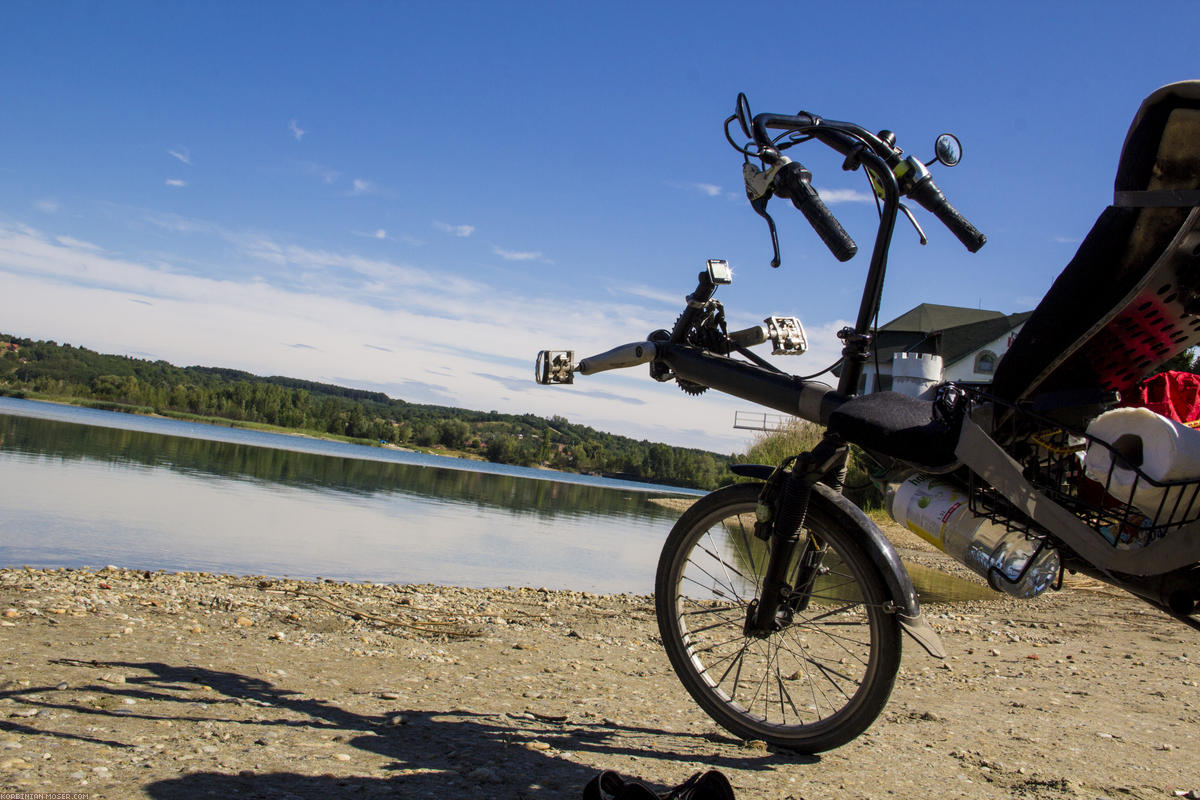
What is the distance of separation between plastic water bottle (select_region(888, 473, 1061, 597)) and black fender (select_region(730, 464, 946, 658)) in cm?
13

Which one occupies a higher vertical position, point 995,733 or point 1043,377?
point 1043,377

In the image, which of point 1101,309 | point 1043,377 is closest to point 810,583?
point 1043,377

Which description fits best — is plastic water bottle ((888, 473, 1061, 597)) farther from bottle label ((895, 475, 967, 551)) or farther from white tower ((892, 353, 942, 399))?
white tower ((892, 353, 942, 399))

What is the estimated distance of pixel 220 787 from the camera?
2.22 m

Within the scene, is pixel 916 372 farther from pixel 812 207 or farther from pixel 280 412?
pixel 280 412

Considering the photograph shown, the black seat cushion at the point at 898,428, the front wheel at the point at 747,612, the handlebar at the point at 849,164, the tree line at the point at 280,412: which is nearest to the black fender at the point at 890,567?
the front wheel at the point at 747,612

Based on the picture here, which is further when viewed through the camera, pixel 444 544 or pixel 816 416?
pixel 444 544

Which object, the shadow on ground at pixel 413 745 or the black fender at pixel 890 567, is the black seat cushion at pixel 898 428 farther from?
the shadow on ground at pixel 413 745

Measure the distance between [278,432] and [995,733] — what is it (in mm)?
122737

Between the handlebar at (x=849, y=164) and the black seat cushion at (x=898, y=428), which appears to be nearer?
the black seat cushion at (x=898, y=428)

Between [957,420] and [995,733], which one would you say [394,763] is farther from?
[995,733]

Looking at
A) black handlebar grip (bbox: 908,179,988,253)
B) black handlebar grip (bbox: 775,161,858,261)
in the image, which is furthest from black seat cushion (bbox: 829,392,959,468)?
black handlebar grip (bbox: 908,179,988,253)

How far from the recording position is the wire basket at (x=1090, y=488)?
2072mm

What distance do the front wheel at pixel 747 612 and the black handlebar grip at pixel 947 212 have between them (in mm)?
1278
